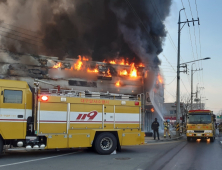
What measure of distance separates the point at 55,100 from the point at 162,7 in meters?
30.7

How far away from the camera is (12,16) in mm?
29859

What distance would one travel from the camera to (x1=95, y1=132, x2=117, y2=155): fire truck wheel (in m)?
9.57

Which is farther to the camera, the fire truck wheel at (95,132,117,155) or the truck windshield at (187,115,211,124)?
the truck windshield at (187,115,211,124)

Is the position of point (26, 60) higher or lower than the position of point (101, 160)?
higher

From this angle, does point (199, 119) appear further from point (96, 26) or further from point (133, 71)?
point (96, 26)

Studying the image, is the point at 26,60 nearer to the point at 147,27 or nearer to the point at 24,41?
the point at 24,41

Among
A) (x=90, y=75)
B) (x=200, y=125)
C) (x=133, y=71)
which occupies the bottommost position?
(x=200, y=125)

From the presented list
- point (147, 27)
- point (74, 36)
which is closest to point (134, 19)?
point (147, 27)

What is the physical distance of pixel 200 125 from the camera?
16344mm

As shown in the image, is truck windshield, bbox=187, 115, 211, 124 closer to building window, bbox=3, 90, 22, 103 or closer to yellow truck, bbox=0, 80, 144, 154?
yellow truck, bbox=0, 80, 144, 154

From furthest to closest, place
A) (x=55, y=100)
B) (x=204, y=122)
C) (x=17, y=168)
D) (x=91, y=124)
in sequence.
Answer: (x=204, y=122) < (x=91, y=124) < (x=55, y=100) < (x=17, y=168)

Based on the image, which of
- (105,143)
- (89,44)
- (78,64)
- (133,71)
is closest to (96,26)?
(89,44)

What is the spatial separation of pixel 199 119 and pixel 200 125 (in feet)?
1.68

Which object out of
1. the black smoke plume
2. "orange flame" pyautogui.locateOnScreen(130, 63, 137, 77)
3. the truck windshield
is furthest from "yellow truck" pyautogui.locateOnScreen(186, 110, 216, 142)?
the black smoke plume
